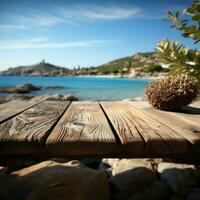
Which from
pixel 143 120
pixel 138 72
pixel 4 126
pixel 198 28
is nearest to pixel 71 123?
pixel 4 126

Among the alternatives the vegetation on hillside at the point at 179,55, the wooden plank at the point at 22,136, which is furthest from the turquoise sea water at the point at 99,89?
the wooden plank at the point at 22,136

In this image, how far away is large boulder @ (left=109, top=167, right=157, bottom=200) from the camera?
2.62 meters

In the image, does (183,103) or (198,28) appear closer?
(183,103)

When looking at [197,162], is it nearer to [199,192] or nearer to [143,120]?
[143,120]

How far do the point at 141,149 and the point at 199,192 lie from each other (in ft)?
5.23

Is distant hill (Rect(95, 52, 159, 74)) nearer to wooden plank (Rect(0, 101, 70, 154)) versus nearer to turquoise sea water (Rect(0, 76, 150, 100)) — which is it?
turquoise sea water (Rect(0, 76, 150, 100))

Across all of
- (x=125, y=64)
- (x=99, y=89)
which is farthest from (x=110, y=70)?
(x=99, y=89)

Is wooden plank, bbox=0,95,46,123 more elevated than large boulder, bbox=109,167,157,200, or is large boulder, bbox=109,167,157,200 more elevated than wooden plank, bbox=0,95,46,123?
wooden plank, bbox=0,95,46,123

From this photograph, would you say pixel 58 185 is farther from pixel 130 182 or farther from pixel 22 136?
pixel 22 136

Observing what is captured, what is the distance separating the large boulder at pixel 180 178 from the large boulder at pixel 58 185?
763mm

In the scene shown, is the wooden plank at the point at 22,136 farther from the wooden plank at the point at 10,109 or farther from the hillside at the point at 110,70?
the hillside at the point at 110,70

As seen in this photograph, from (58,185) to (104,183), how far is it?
1.63ft

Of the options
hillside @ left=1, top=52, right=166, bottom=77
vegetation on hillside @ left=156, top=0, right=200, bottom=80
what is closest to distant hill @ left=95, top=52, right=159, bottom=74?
hillside @ left=1, top=52, right=166, bottom=77

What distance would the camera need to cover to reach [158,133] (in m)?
1.30
